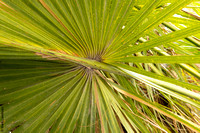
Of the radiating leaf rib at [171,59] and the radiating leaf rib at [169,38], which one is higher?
the radiating leaf rib at [169,38]

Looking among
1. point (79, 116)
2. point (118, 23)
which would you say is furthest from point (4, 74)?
point (118, 23)

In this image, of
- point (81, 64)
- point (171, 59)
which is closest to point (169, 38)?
point (171, 59)

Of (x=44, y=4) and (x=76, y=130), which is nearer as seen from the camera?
(x=44, y=4)

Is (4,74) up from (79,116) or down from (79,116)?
up

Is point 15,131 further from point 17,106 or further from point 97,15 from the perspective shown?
point 97,15

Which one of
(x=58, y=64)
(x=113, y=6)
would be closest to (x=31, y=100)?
(x=58, y=64)

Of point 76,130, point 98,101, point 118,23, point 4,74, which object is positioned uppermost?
point 118,23

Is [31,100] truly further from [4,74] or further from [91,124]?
[91,124]

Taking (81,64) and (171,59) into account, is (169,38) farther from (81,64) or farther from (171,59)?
(81,64)

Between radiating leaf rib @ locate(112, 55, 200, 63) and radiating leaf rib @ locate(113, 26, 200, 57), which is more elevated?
radiating leaf rib @ locate(113, 26, 200, 57)
